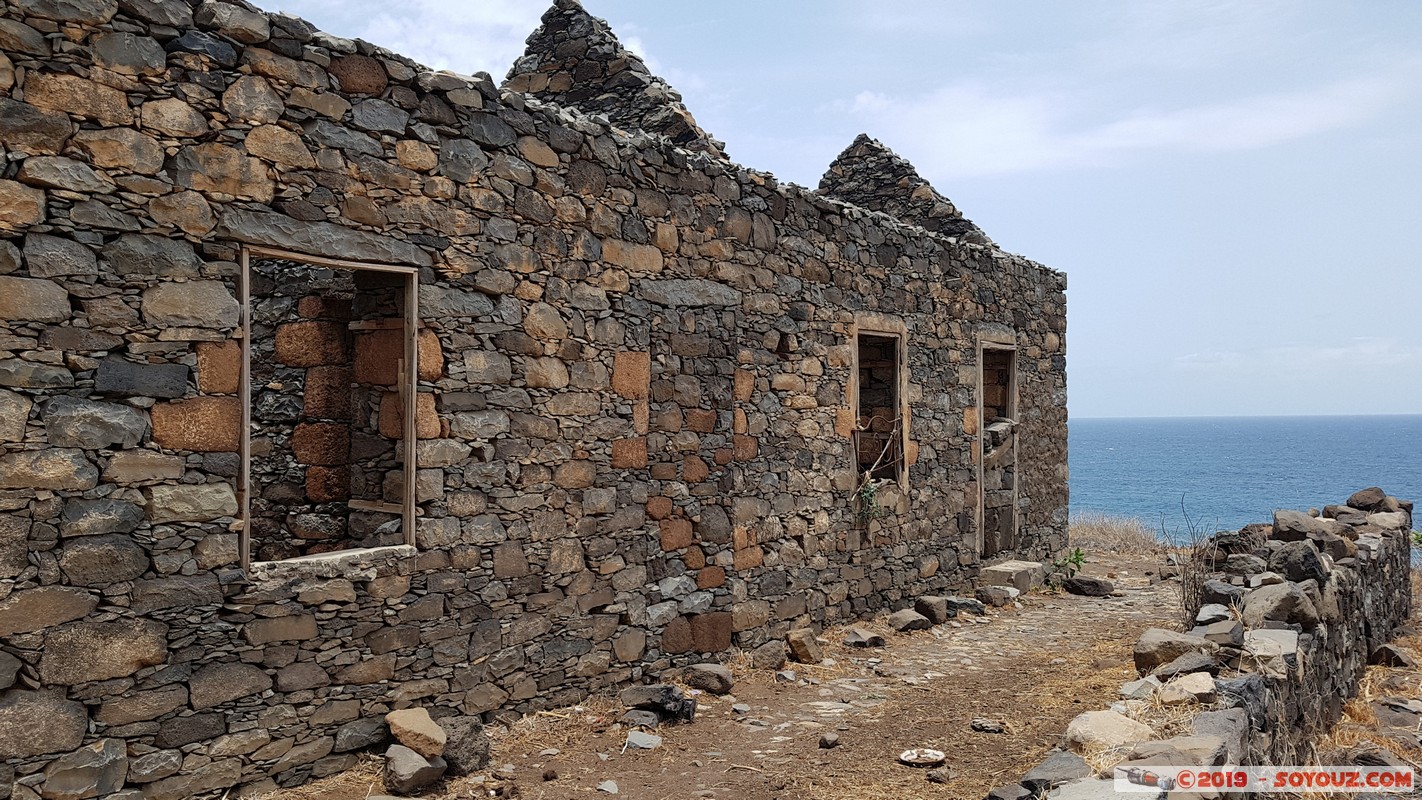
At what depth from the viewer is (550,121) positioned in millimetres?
5906

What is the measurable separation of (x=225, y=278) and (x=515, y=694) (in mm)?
2802

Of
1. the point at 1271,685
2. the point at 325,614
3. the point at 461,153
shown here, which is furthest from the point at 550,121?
the point at 1271,685

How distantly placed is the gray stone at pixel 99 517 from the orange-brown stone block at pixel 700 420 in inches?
142

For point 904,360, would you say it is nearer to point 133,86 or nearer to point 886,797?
point 886,797

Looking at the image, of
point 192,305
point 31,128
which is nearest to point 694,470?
point 192,305

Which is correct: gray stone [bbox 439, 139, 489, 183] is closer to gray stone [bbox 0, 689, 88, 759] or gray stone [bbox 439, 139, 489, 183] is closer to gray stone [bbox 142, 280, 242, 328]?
gray stone [bbox 142, 280, 242, 328]

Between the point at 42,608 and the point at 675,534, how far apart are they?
12.5 ft

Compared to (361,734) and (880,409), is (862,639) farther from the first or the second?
(361,734)

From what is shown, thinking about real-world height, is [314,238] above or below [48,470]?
above

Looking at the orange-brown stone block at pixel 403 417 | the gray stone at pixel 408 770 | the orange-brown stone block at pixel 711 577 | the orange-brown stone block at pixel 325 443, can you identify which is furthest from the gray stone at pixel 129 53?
the orange-brown stone block at pixel 711 577

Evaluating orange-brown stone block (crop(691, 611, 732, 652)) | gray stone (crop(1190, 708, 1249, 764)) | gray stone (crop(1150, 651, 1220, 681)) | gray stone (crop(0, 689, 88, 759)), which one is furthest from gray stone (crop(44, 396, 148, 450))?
gray stone (crop(1150, 651, 1220, 681))

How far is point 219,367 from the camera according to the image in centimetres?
440

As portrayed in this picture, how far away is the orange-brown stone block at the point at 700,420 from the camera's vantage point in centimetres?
695

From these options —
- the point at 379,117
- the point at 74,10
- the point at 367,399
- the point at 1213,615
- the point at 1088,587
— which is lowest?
the point at 1088,587
